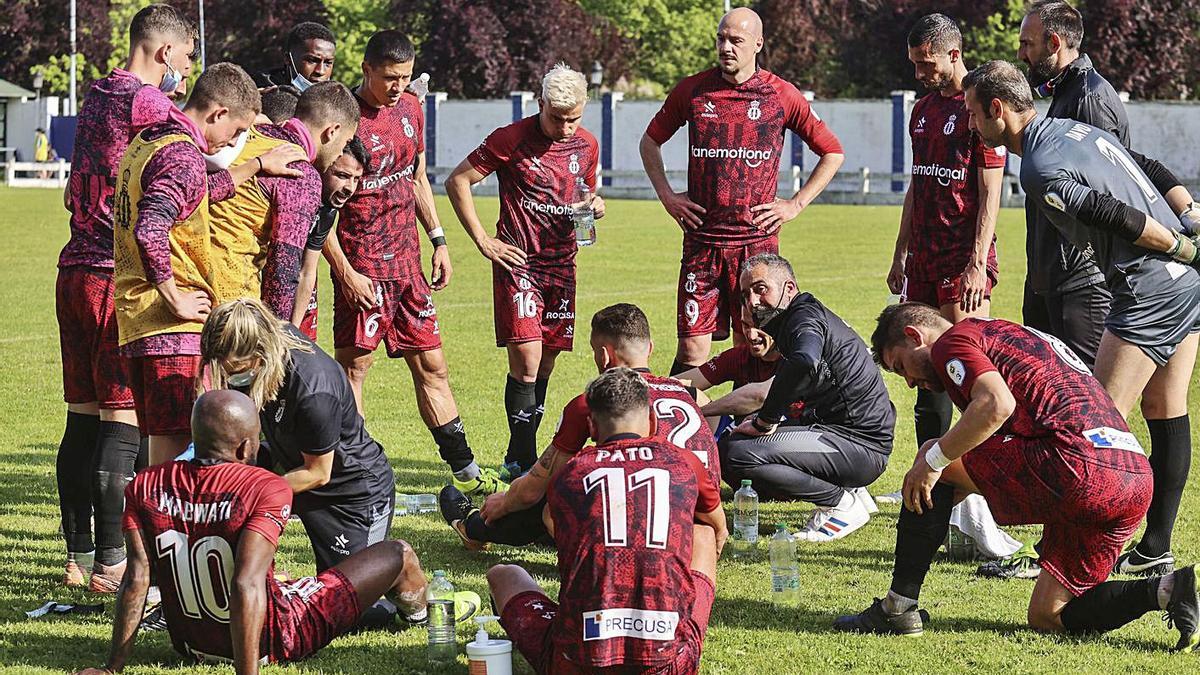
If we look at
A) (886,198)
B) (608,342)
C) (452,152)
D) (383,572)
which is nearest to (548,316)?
(608,342)

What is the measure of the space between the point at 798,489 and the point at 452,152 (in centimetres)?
4634

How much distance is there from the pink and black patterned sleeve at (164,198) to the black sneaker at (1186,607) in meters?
4.30

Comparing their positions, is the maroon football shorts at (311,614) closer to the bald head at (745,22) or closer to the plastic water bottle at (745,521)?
the plastic water bottle at (745,521)

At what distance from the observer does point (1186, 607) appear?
6.09 metres

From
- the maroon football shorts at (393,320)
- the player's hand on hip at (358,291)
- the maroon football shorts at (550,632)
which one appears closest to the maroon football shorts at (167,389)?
the maroon football shorts at (550,632)

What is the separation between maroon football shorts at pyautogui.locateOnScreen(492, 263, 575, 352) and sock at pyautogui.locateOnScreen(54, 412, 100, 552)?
292 centimetres

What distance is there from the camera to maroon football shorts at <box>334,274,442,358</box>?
921cm

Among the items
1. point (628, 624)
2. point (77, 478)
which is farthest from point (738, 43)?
point (628, 624)

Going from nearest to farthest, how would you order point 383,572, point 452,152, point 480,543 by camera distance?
1. point 383,572
2. point 480,543
3. point 452,152

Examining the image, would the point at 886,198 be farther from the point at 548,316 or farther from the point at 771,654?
the point at 771,654

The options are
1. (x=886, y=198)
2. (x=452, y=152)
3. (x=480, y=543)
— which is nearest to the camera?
(x=480, y=543)

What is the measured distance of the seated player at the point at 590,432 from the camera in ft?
20.7

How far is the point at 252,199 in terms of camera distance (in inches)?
273

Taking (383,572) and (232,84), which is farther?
(232,84)
